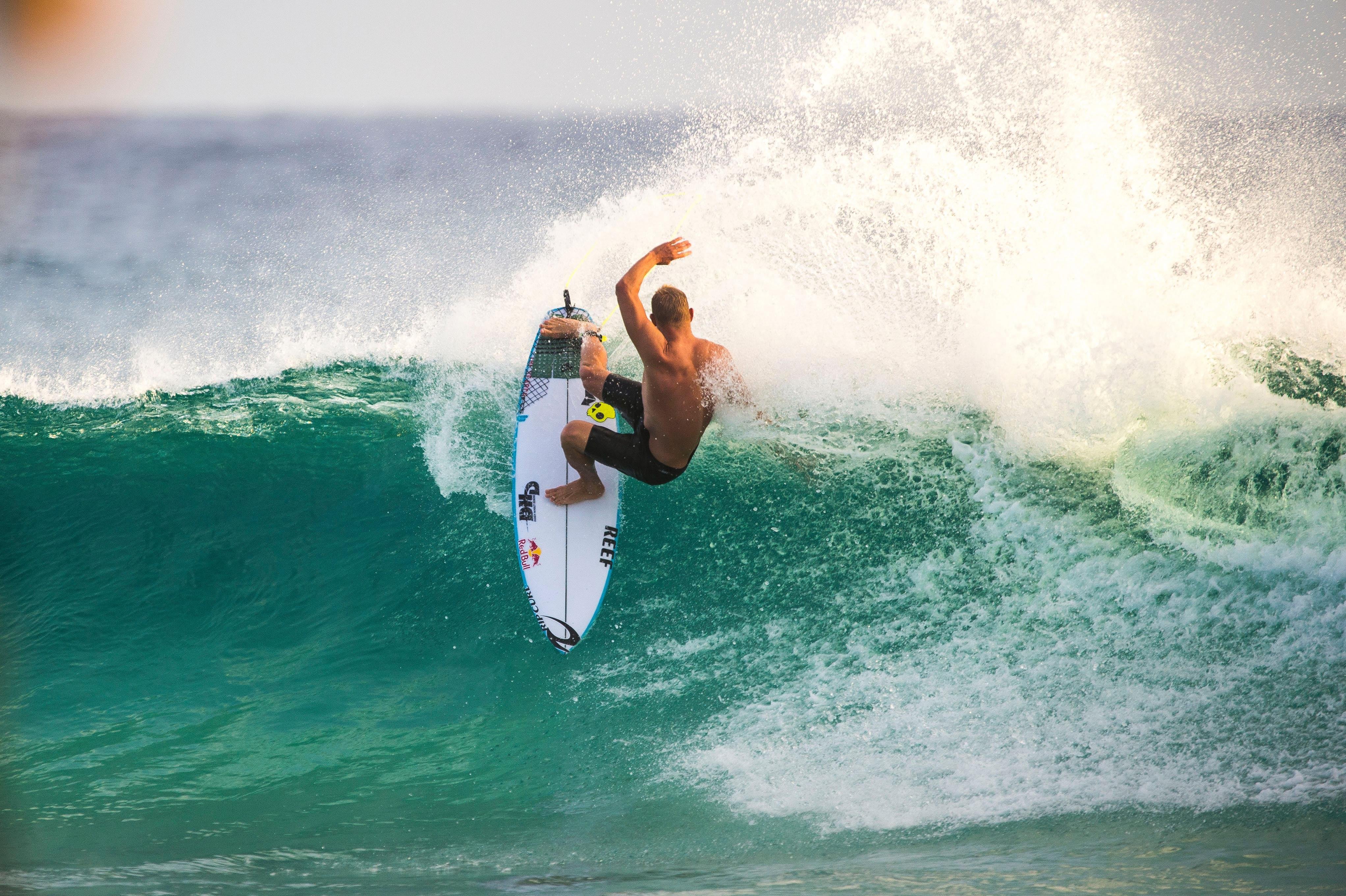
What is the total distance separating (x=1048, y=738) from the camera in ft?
12.7

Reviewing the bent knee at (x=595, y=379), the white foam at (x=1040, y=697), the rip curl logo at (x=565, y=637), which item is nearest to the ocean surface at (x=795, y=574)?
the white foam at (x=1040, y=697)

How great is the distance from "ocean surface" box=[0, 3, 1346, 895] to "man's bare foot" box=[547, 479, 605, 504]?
52cm

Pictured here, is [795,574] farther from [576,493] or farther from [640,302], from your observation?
[640,302]

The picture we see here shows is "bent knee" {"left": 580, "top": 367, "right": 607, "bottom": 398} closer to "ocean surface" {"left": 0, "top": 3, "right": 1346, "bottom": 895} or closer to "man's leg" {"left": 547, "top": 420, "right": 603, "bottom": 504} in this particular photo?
"man's leg" {"left": 547, "top": 420, "right": 603, "bottom": 504}

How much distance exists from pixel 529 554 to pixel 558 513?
278mm

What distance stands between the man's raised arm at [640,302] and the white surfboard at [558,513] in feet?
2.40

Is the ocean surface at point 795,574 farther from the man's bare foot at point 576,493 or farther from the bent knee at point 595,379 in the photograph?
the bent knee at point 595,379

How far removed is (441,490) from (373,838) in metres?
2.58

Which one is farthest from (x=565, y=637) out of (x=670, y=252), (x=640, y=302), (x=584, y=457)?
(x=670, y=252)

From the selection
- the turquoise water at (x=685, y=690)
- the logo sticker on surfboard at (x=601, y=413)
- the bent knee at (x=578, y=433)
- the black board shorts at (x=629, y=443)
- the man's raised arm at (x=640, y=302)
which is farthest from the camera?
the logo sticker on surfboard at (x=601, y=413)

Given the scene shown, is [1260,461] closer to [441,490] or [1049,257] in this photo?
[1049,257]

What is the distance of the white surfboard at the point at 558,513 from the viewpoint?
471cm

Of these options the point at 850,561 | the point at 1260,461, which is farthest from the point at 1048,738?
the point at 1260,461

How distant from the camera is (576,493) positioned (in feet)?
16.0
